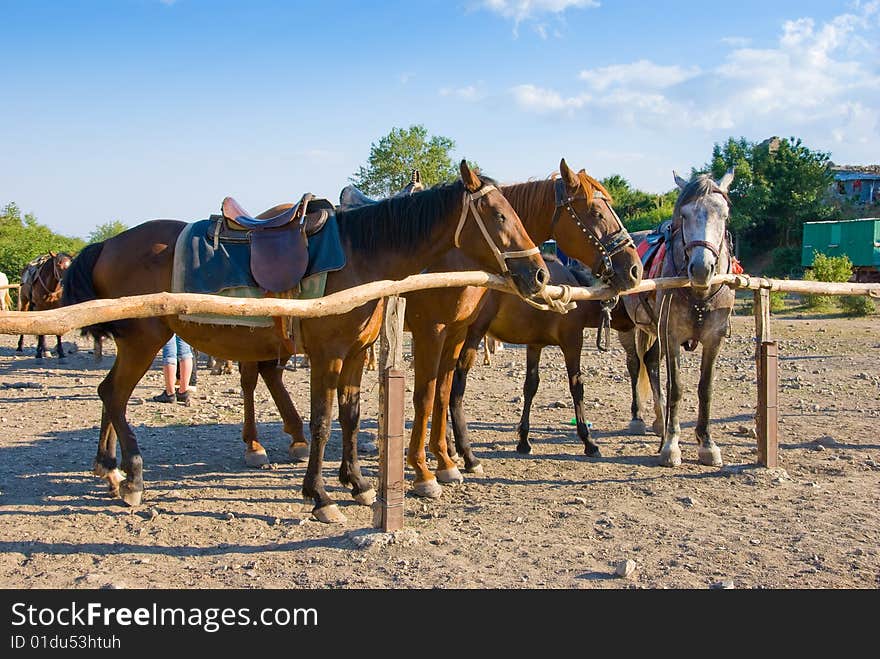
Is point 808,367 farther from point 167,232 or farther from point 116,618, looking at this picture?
point 116,618

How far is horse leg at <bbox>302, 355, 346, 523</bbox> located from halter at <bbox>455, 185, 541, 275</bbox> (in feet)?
4.01

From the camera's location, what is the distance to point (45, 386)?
35.9 feet

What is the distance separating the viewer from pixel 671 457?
6.16 metres

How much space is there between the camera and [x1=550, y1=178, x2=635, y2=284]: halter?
5195 millimetres

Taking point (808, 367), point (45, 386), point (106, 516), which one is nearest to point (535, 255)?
point (106, 516)

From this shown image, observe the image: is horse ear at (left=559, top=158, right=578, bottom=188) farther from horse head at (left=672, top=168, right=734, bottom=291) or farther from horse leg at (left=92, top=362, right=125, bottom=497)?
horse leg at (left=92, top=362, right=125, bottom=497)

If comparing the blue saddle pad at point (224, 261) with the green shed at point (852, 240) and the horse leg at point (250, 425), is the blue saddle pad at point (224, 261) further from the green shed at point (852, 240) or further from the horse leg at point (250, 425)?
the green shed at point (852, 240)

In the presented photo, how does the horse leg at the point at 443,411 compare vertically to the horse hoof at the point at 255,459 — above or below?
above

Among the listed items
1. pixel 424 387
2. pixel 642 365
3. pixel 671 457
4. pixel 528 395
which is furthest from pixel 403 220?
pixel 642 365

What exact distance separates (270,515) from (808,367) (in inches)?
372

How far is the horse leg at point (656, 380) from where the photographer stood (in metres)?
7.49

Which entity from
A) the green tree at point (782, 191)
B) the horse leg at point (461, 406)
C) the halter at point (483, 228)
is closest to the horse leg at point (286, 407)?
the horse leg at point (461, 406)

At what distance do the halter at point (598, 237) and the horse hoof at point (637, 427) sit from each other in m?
2.94

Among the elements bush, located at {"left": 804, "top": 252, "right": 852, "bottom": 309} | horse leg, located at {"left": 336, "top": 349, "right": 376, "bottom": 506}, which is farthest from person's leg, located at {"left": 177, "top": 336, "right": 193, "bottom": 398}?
bush, located at {"left": 804, "top": 252, "right": 852, "bottom": 309}
